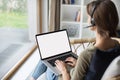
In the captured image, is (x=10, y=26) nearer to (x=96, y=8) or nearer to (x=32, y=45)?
(x=32, y=45)

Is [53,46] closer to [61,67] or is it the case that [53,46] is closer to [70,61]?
[70,61]

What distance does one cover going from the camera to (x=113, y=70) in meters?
1.08

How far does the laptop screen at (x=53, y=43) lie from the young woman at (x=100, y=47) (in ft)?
2.15

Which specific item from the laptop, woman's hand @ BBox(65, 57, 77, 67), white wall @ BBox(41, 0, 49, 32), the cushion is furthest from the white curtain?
the cushion

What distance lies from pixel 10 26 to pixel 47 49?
1.09 meters

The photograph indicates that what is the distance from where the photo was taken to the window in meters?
2.47

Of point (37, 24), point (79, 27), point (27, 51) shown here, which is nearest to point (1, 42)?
point (27, 51)

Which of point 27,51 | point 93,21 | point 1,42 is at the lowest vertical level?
point 27,51

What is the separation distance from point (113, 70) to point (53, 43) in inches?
35.4

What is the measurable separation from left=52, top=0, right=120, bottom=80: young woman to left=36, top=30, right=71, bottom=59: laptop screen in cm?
65

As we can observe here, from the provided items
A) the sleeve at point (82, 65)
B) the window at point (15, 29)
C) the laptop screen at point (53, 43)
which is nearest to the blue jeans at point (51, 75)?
the laptop screen at point (53, 43)

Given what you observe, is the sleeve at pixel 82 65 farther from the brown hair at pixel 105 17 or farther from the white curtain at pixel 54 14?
the white curtain at pixel 54 14

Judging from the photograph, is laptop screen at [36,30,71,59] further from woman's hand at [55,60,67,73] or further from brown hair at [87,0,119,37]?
brown hair at [87,0,119,37]

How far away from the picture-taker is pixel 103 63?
44.3 inches
